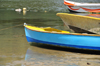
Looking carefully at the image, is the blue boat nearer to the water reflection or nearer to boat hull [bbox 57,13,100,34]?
the water reflection

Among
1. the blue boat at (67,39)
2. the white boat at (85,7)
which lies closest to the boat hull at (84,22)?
the blue boat at (67,39)

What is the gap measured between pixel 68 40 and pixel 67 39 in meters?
0.07

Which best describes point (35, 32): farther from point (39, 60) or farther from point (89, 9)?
point (89, 9)

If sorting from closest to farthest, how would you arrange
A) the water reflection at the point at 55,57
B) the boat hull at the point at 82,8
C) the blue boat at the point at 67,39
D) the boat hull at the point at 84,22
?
1. the water reflection at the point at 55,57
2. the blue boat at the point at 67,39
3. the boat hull at the point at 84,22
4. the boat hull at the point at 82,8

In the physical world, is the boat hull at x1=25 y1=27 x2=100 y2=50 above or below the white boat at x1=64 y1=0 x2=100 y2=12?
above

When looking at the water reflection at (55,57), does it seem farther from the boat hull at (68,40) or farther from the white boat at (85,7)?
the white boat at (85,7)

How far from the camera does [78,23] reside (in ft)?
36.2

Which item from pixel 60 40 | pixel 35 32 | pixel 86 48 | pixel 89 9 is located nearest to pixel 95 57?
pixel 86 48

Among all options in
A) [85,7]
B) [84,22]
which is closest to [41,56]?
[84,22]

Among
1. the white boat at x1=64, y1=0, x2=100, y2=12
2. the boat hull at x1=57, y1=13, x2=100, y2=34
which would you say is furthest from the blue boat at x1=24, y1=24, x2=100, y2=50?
the white boat at x1=64, y1=0, x2=100, y2=12

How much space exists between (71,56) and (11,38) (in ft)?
15.4

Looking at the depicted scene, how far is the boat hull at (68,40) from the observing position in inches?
381

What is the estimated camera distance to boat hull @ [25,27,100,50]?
31.7ft

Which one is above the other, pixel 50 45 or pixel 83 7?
pixel 50 45
